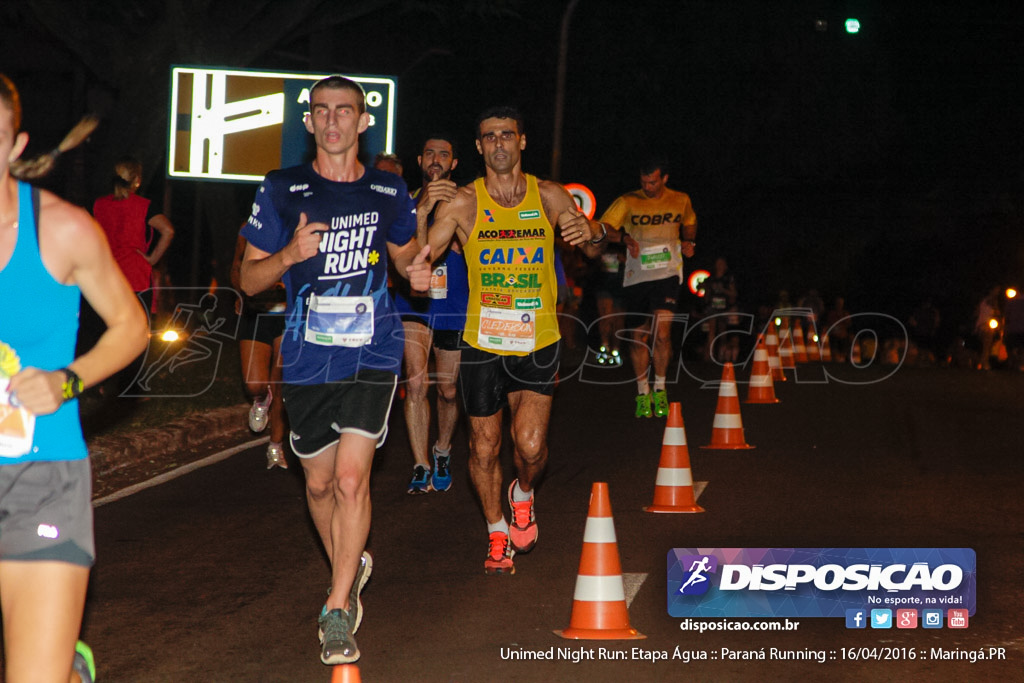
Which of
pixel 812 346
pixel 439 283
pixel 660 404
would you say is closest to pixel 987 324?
pixel 812 346

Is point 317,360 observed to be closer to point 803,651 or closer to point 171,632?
point 171,632

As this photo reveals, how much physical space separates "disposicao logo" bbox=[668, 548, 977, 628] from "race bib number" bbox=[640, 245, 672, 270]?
7.06m

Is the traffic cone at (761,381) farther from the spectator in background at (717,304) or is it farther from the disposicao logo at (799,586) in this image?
the spectator in background at (717,304)

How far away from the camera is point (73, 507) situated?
3.69 m

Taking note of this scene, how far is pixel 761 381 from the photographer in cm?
1633

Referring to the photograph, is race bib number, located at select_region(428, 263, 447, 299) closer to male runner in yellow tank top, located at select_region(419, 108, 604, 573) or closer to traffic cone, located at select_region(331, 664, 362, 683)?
male runner in yellow tank top, located at select_region(419, 108, 604, 573)

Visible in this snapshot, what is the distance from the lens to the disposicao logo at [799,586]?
5.99 meters

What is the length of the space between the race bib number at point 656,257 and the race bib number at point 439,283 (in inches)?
169

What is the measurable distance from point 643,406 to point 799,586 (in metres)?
7.75

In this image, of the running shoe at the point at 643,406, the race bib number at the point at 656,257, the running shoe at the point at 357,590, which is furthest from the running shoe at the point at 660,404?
the running shoe at the point at 357,590

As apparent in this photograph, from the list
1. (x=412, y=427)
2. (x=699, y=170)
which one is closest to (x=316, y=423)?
(x=412, y=427)

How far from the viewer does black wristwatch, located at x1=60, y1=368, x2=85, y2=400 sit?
3.58 metres

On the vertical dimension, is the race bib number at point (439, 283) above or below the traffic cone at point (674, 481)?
above

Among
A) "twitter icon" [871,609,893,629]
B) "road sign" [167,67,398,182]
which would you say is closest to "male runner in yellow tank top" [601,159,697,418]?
"road sign" [167,67,398,182]
